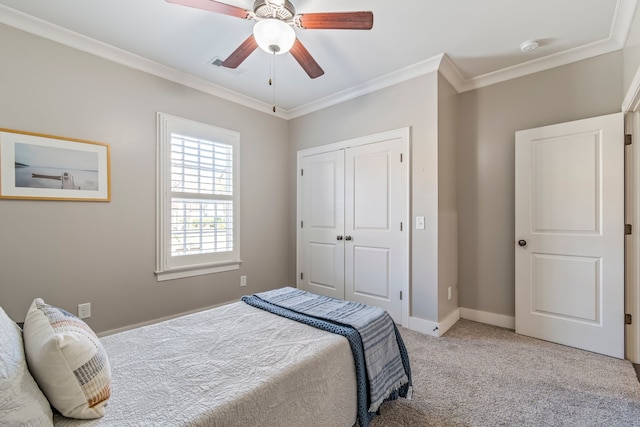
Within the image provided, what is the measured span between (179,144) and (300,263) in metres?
2.13

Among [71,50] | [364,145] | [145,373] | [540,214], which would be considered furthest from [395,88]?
[145,373]

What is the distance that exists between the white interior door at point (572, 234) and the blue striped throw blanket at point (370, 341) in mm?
1812

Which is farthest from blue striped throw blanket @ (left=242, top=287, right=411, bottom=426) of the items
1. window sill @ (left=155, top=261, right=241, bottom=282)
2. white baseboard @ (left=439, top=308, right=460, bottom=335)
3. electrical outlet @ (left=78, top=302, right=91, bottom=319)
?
electrical outlet @ (left=78, top=302, right=91, bottom=319)

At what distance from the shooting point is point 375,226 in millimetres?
3311

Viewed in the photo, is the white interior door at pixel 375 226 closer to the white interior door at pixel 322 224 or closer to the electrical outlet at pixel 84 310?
the white interior door at pixel 322 224

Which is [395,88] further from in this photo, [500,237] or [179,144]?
[179,144]

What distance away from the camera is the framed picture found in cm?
219

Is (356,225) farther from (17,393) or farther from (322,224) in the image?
(17,393)

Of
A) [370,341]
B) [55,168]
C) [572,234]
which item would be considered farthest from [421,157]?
[55,168]

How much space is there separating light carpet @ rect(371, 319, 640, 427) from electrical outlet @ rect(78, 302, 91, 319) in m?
2.50

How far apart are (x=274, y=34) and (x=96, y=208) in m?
2.15

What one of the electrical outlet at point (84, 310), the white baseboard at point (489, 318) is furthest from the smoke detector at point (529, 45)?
the electrical outlet at point (84, 310)

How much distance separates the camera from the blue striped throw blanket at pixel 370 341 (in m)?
1.55

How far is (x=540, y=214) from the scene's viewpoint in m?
2.76
